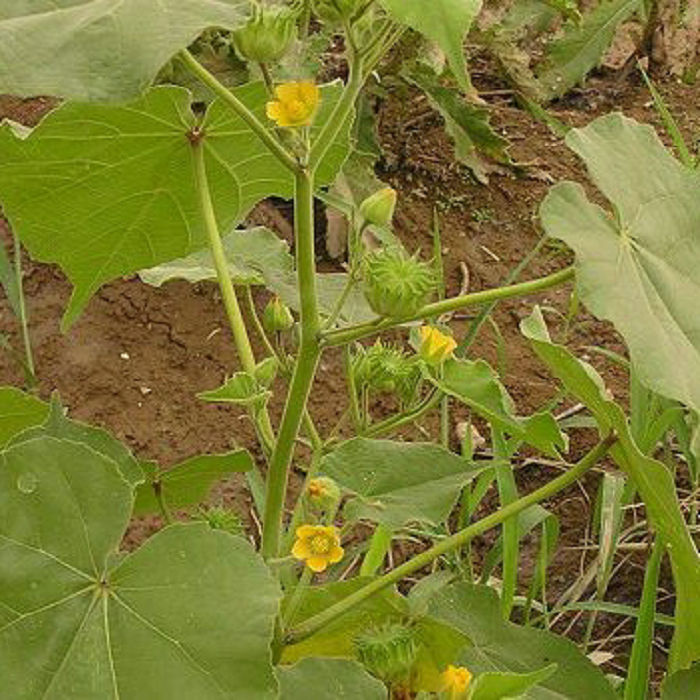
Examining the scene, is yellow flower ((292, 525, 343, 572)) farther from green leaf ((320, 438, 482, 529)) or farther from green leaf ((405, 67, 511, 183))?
green leaf ((405, 67, 511, 183))

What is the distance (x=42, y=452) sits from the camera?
0.98m

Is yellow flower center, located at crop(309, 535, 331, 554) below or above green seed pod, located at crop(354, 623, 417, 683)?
above

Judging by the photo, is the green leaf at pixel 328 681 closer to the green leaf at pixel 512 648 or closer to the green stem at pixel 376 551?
the green leaf at pixel 512 648

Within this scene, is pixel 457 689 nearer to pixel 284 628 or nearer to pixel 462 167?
pixel 284 628

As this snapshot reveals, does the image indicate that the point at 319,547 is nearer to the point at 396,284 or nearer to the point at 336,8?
the point at 396,284

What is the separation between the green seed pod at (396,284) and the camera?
3.29 ft

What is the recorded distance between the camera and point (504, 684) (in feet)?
3.22

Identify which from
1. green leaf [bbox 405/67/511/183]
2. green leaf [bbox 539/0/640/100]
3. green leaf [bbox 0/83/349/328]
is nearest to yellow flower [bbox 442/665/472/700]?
green leaf [bbox 0/83/349/328]

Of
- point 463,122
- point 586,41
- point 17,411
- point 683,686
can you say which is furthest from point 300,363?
point 586,41

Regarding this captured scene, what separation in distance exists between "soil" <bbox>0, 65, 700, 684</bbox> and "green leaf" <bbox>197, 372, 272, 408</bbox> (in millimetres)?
879

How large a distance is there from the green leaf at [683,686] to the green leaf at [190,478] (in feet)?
1.28

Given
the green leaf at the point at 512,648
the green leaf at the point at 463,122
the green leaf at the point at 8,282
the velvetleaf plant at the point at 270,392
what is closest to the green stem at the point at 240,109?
the velvetleaf plant at the point at 270,392

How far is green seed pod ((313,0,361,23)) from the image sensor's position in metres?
0.94

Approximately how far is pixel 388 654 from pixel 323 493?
13 cm
